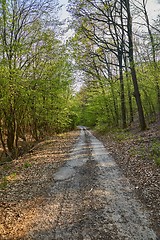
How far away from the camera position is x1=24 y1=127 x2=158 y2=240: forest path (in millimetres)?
4195

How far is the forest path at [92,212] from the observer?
420 centimetres

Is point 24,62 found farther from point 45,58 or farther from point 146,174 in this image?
point 146,174

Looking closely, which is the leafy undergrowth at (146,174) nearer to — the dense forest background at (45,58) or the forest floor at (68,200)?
the forest floor at (68,200)

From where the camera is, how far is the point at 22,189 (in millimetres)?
7250

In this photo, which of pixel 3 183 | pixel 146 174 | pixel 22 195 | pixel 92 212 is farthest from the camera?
pixel 3 183

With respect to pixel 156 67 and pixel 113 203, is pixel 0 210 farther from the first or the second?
pixel 156 67

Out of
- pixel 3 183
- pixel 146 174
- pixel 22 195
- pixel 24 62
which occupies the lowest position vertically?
pixel 146 174

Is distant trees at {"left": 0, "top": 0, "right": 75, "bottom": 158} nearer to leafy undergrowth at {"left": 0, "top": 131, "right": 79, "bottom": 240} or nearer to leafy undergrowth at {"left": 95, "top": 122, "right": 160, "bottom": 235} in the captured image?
leafy undergrowth at {"left": 0, "top": 131, "right": 79, "bottom": 240}

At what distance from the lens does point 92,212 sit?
16.9 ft

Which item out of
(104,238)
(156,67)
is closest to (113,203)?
(104,238)

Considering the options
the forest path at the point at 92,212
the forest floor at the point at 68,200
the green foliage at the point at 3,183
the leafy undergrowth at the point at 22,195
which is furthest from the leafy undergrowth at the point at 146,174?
the green foliage at the point at 3,183

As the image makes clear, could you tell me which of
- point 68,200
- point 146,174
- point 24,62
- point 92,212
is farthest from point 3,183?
point 24,62

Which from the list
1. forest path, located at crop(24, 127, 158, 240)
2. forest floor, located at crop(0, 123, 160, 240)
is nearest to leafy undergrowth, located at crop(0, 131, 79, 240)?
forest floor, located at crop(0, 123, 160, 240)

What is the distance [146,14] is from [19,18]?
15.2 m
